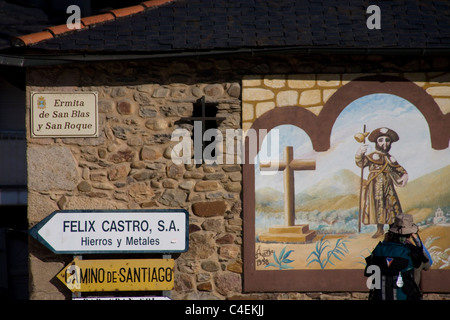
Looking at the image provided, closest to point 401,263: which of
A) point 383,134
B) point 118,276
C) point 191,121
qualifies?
point 383,134

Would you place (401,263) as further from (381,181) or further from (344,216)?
(381,181)

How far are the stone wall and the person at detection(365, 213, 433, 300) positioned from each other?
0.87 meters

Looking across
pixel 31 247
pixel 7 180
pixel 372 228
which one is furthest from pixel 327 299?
pixel 7 180

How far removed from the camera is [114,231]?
698cm

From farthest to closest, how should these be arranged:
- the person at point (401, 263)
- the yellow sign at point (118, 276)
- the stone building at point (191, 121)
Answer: the stone building at point (191, 121) → the yellow sign at point (118, 276) → the person at point (401, 263)

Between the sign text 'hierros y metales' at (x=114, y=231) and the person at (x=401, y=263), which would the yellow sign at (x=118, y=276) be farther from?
the person at (x=401, y=263)

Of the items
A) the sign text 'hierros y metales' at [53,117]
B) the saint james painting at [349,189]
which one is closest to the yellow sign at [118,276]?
the saint james painting at [349,189]

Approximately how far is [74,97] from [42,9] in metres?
4.12

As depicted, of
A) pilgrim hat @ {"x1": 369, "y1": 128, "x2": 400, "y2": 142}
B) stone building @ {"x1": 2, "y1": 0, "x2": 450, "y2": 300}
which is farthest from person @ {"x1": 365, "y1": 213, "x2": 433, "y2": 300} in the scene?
pilgrim hat @ {"x1": 369, "y1": 128, "x2": 400, "y2": 142}

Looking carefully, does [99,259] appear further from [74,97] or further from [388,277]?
[388,277]

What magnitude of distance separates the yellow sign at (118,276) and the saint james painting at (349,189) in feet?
4.03

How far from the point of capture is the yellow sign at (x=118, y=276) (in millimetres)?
→ 6922

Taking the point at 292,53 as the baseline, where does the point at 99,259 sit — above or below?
below

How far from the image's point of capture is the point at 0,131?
9703 millimetres
